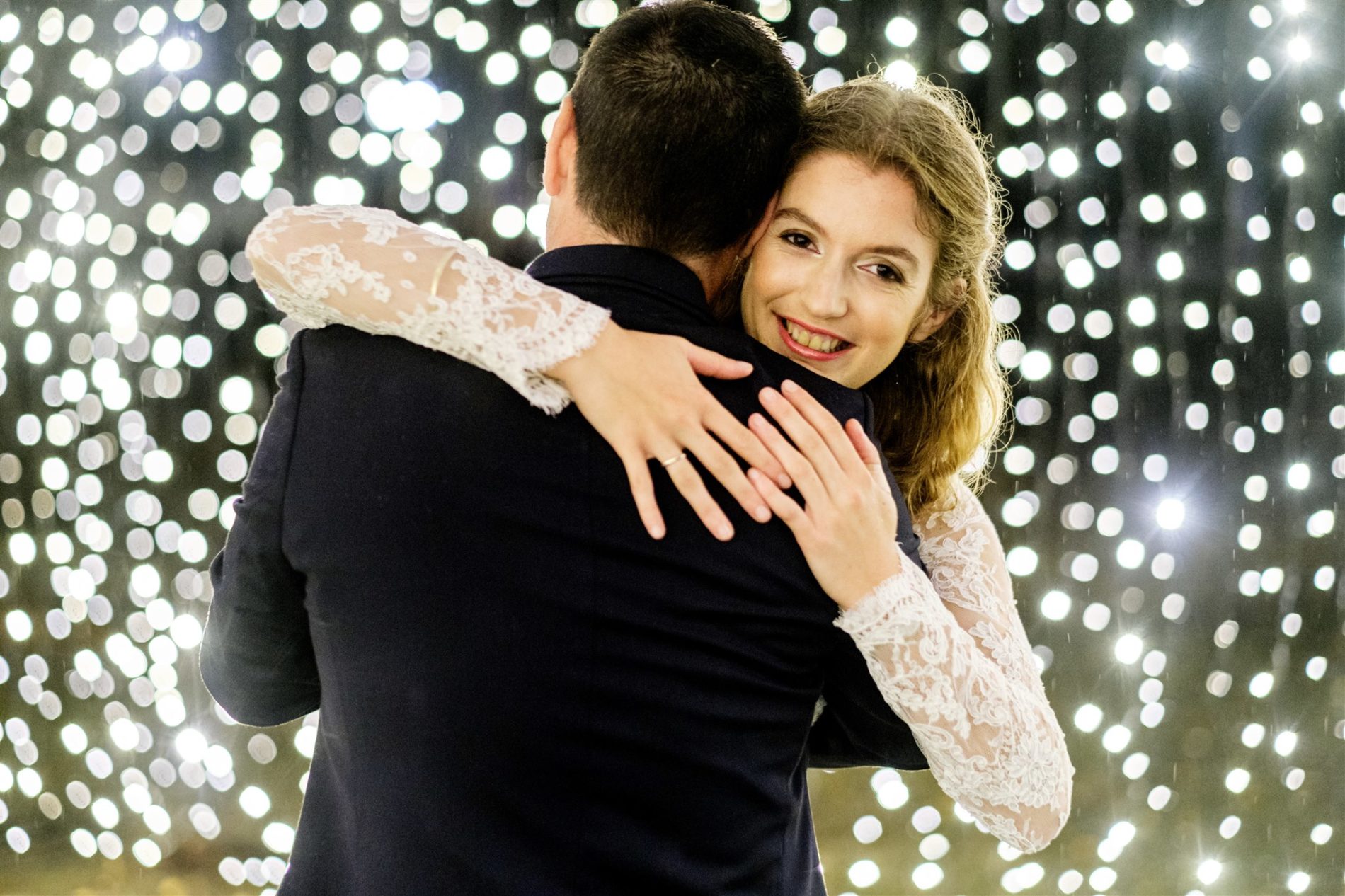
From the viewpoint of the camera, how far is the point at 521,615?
728 millimetres

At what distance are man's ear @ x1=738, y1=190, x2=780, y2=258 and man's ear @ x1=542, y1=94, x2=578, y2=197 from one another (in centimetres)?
18

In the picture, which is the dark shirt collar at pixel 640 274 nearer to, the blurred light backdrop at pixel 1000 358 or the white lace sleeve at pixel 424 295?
the white lace sleeve at pixel 424 295

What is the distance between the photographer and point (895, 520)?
838mm

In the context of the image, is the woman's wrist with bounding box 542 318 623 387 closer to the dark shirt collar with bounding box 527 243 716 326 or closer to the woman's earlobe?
the dark shirt collar with bounding box 527 243 716 326

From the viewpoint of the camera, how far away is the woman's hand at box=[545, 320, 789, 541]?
721 mm

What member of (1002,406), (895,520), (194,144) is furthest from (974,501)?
(194,144)

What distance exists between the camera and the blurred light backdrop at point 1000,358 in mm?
1323

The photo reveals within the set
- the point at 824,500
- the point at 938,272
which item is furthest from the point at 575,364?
the point at 938,272

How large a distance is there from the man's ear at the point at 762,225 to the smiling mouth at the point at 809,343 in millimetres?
111

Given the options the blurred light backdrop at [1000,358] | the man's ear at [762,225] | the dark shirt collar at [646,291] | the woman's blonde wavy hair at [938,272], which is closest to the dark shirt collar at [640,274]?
the dark shirt collar at [646,291]

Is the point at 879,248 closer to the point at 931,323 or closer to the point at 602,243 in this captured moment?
the point at 931,323

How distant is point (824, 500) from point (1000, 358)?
79 cm

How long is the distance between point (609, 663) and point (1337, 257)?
1.55m

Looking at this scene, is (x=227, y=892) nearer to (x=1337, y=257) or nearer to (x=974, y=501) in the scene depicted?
(x=974, y=501)
